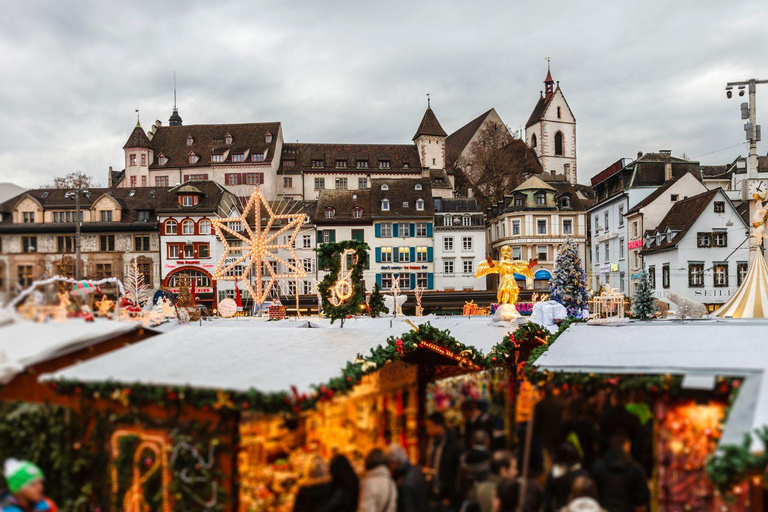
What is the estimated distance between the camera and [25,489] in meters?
6.78

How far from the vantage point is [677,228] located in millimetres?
39875

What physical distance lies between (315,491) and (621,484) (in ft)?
10.5

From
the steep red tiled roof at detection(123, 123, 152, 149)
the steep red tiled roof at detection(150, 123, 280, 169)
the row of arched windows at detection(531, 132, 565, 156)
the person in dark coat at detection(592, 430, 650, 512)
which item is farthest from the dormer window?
the row of arched windows at detection(531, 132, 565, 156)

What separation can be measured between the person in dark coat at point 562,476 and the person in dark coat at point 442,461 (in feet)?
3.88

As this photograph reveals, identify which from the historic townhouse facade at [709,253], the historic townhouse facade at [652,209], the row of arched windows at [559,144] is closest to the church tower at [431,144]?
the row of arched windows at [559,144]

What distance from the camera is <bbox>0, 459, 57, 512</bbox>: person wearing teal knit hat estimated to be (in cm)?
677

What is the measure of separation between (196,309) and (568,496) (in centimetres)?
1312

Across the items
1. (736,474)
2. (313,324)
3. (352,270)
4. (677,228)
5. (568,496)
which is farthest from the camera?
(677,228)

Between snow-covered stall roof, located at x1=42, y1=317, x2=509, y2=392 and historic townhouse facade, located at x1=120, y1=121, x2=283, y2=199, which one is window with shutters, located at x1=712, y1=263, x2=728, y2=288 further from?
historic townhouse facade, located at x1=120, y1=121, x2=283, y2=199

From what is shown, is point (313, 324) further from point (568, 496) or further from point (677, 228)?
Result: point (677, 228)

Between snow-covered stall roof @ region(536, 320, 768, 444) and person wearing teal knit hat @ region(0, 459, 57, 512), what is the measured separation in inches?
226

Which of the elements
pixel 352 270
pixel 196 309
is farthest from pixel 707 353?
pixel 196 309

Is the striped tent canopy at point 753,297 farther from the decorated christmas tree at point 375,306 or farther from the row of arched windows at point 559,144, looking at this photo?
the row of arched windows at point 559,144

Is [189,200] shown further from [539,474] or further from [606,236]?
[539,474]
